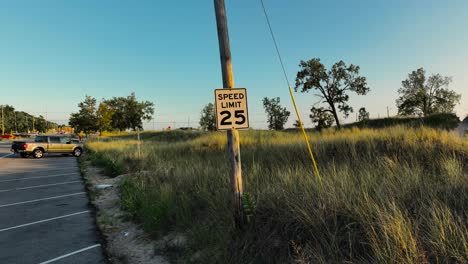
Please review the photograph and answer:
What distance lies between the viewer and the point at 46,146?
2605 centimetres

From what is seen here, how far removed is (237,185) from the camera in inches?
177

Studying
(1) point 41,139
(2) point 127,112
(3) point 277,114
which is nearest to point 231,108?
(1) point 41,139

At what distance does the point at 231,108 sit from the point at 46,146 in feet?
90.8

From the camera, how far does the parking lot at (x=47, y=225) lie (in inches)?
188

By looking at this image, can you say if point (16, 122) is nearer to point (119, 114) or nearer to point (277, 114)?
point (119, 114)

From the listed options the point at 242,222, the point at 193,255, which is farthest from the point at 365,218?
the point at 193,255

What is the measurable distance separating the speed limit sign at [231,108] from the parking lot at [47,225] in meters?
2.97

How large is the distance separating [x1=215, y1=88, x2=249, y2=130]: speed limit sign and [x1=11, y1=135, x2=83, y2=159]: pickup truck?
89.0ft

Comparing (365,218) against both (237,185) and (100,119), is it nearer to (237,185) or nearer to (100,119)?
(237,185)

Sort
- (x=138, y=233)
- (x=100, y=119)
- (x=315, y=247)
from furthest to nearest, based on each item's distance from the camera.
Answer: (x=100, y=119), (x=138, y=233), (x=315, y=247)

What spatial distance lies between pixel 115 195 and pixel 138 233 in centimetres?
430

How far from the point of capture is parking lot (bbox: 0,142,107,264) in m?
4.79

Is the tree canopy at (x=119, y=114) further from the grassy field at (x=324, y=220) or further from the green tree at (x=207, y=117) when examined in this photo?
the grassy field at (x=324, y=220)

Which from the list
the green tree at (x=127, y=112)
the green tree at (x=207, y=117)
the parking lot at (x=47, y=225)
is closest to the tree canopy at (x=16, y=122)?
the green tree at (x=127, y=112)
